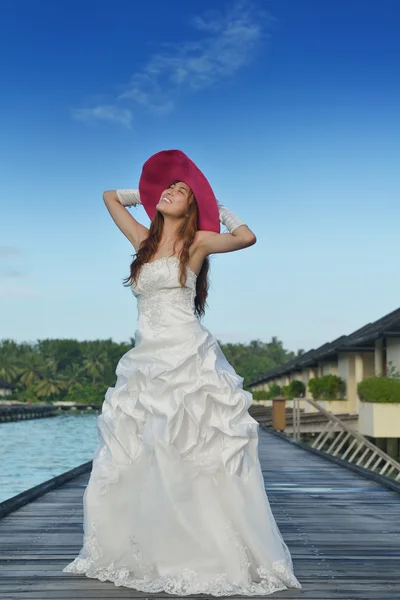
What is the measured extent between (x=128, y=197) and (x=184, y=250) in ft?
2.07

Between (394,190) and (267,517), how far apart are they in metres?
19.8

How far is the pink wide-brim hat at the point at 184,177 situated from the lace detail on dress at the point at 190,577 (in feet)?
5.95

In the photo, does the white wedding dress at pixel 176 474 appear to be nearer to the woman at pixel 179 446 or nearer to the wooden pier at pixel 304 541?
the woman at pixel 179 446

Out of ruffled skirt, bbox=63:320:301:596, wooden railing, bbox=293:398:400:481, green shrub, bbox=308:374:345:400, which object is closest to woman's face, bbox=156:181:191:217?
ruffled skirt, bbox=63:320:301:596

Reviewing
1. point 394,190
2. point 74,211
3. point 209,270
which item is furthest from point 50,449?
point 209,270

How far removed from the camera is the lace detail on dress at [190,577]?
3758 millimetres

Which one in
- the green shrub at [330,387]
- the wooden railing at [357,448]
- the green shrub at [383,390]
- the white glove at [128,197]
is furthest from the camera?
the green shrub at [330,387]

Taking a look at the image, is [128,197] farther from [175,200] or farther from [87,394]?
[87,394]

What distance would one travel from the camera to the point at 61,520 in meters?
6.54

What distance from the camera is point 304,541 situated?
18.3 ft

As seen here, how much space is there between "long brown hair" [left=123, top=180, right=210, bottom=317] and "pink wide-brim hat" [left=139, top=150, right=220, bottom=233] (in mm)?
56

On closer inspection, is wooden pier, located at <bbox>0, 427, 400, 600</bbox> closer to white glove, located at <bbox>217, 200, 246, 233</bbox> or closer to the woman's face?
white glove, located at <bbox>217, 200, 246, 233</bbox>

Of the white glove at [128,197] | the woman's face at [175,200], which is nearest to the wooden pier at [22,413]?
the white glove at [128,197]

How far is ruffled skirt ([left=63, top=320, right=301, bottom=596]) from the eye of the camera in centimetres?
384
